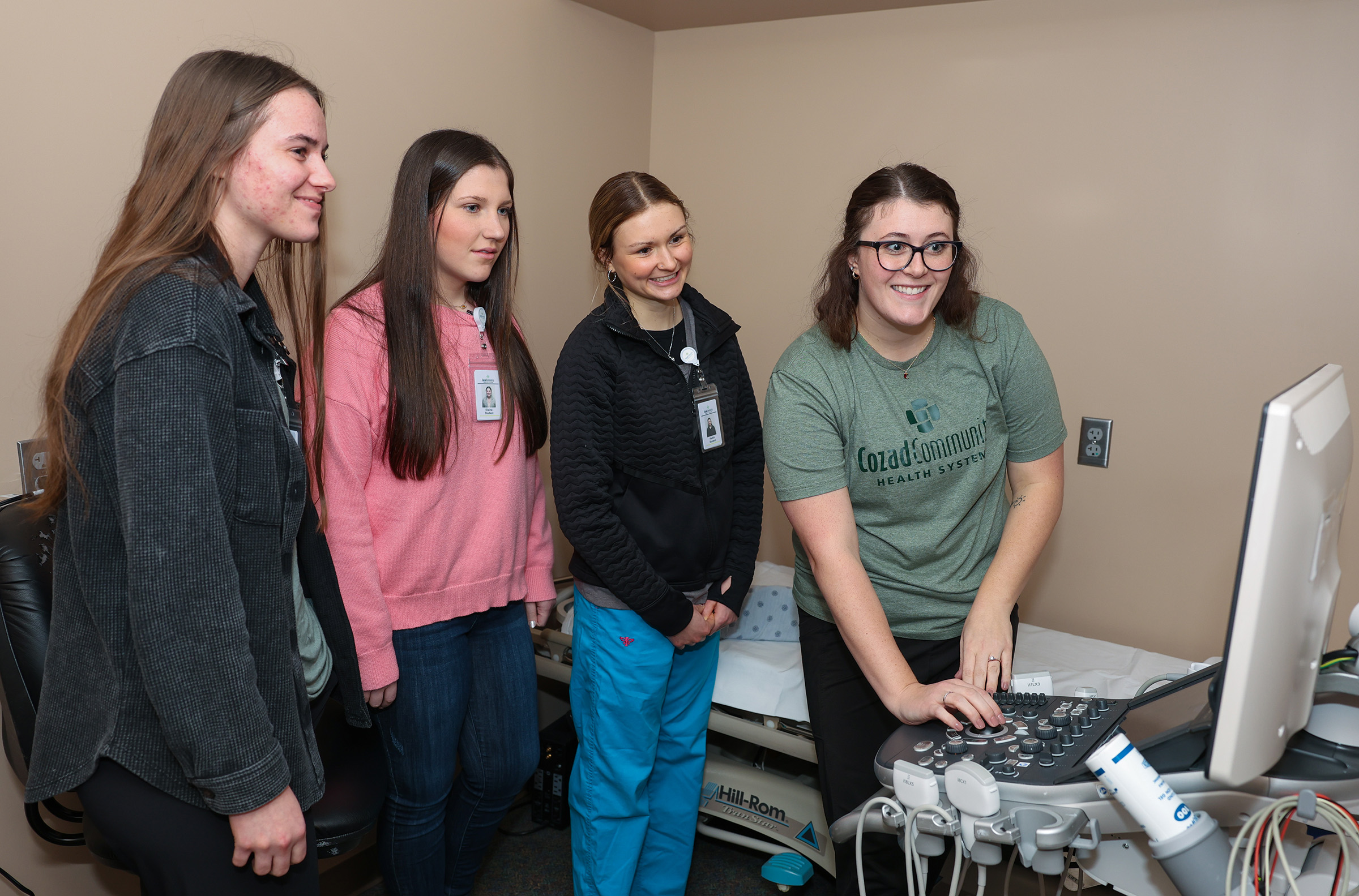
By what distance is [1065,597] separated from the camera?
2.64 m

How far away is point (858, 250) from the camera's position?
5.20 feet

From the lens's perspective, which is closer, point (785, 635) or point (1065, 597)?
point (785, 635)

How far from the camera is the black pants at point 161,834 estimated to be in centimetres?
113

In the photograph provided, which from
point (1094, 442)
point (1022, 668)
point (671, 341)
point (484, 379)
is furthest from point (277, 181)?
point (1094, 442)

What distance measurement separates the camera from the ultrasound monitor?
0.79 meters

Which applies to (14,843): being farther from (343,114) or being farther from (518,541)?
(343,114)

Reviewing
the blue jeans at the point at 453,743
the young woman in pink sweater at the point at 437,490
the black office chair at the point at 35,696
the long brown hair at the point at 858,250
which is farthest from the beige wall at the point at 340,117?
the long brown hair at the point at 858,250

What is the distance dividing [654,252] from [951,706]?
1.01m

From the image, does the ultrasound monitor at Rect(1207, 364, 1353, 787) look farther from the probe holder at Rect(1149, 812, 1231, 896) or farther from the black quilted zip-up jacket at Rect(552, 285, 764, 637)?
the black quilted zip-up jacket at Rect(552, 285, 764, 637)

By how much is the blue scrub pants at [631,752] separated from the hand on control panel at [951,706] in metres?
0.68

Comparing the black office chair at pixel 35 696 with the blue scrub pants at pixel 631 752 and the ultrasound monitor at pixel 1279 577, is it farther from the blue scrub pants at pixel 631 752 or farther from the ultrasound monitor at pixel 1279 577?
the ultrasound monitor at pixel 1279 577

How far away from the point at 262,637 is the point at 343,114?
4.67 feet

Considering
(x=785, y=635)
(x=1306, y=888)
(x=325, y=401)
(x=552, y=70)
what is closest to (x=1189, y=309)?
(x=785, y=635)

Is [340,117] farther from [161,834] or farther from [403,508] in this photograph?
[161,834]
